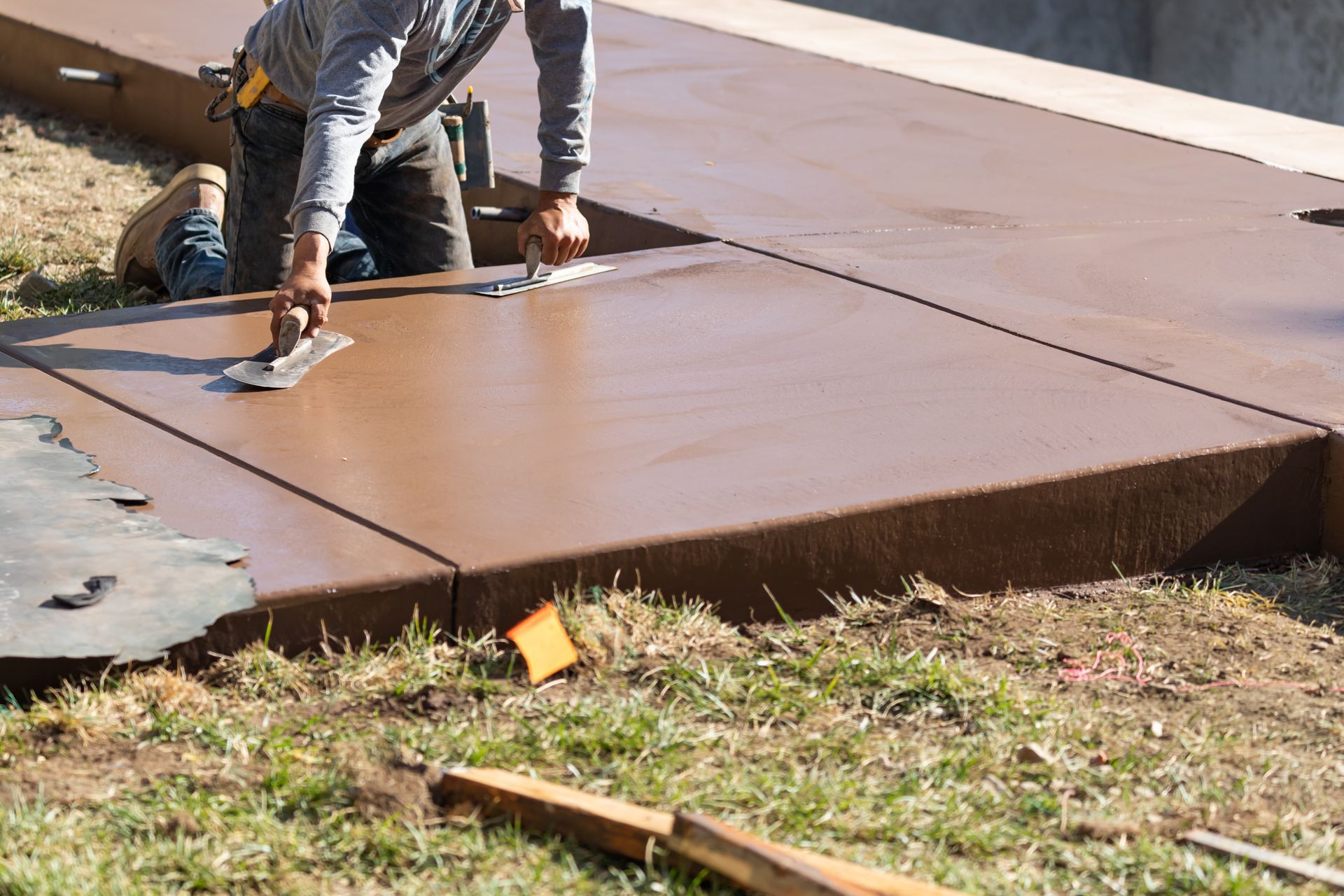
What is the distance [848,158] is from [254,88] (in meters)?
2.31

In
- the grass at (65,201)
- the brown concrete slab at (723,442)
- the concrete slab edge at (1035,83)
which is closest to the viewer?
the brown concrete slab at (723,442)

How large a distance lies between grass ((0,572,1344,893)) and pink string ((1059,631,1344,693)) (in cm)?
4

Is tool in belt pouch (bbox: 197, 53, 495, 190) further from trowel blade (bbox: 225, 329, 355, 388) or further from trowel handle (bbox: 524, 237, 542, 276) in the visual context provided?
trowel blade (bbox: 225, 329, 355, 388)

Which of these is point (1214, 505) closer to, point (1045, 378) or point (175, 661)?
point (1045, 378)

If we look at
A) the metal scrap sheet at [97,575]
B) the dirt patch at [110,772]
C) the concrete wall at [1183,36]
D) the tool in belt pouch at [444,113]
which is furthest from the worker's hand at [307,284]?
the concrete wall at [1183,36]

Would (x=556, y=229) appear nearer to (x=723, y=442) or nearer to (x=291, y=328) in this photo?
(x=291, y=328)

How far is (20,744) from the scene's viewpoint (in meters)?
2.34

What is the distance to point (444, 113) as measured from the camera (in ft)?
15.6

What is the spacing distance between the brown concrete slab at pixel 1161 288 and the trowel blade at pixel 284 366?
145 centimetres

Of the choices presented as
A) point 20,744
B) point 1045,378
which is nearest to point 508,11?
point 1045,378

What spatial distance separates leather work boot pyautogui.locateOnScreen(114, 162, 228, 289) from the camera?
204 inches

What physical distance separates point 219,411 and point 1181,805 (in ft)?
6.48

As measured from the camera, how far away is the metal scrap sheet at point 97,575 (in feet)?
8.09

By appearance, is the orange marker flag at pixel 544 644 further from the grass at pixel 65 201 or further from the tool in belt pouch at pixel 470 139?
the grass at pixel 65 201
